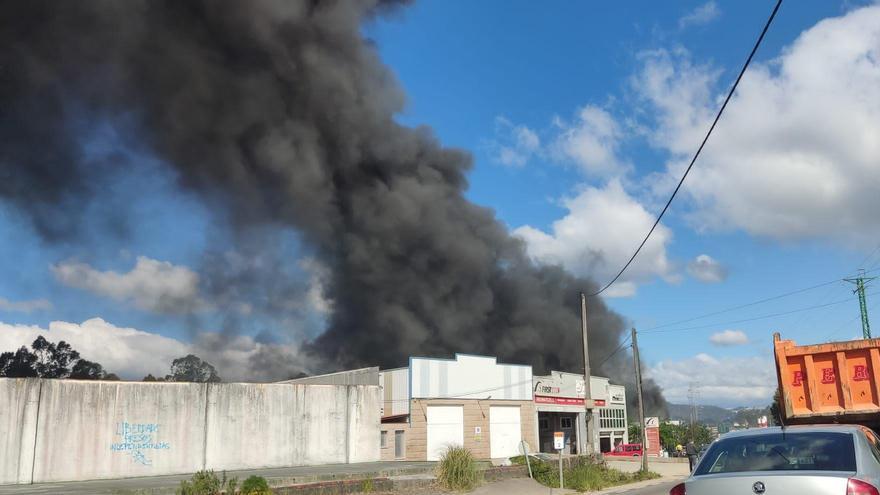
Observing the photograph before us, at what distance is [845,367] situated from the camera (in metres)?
8.98

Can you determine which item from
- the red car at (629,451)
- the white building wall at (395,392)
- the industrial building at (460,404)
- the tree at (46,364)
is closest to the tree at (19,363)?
the tree at (46,364)

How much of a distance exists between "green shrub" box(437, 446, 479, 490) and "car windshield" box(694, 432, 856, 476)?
14.6 meters

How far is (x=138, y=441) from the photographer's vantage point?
2602 cm

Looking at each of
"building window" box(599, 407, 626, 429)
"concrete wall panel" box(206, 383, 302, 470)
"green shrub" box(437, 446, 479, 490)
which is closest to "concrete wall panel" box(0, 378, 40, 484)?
"concrete wall panel" box(206, 383, 302, 470)

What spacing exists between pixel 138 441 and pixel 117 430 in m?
0.90

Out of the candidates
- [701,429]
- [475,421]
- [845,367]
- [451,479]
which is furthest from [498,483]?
[701,429]

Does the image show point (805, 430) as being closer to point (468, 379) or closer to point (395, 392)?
point (395, 392)

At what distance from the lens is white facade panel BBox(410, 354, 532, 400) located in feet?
127

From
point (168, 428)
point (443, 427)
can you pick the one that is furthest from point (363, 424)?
point (168, 428)

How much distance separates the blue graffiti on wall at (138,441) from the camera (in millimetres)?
25656

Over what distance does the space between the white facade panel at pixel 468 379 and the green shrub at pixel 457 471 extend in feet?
62.5

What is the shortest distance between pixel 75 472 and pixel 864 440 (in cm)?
2619

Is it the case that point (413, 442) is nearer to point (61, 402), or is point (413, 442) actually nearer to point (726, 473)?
point (61, 402)

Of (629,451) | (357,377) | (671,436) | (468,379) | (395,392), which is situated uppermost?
(357,377)
